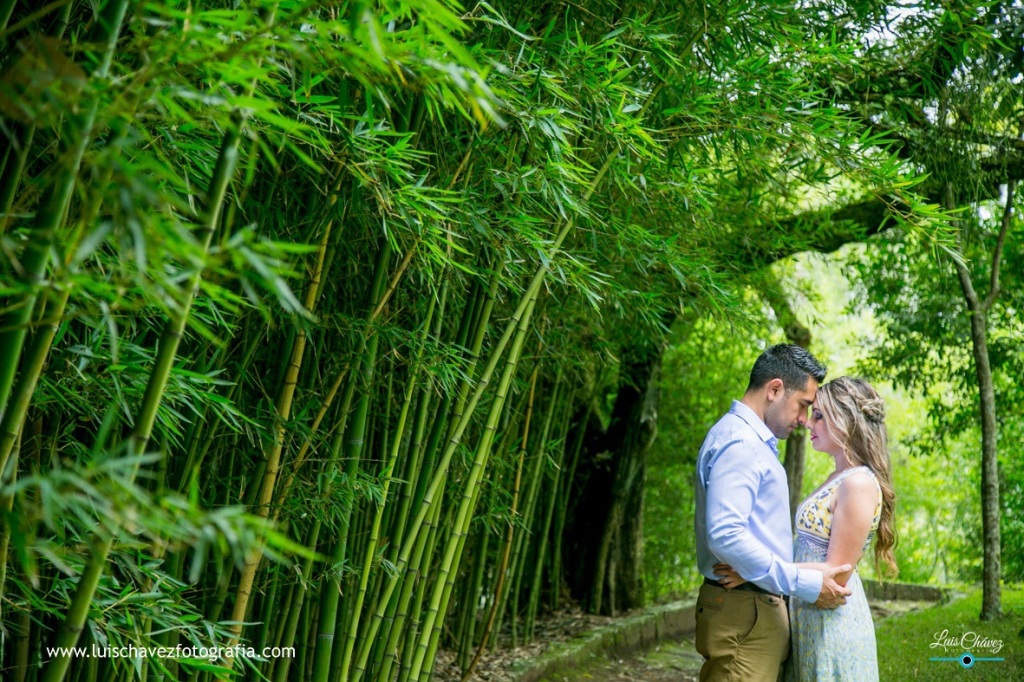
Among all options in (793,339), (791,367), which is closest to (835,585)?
(791,367)

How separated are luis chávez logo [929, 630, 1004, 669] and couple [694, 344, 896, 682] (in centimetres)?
271

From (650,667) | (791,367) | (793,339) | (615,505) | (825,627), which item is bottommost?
(650,667)

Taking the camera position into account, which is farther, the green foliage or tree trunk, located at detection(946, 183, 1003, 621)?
the green foliage

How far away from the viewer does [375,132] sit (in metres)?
1.88

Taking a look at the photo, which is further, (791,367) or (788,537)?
(791,367)

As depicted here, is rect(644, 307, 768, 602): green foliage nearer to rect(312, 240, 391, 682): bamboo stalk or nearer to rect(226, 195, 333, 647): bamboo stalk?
rect(312, 240, 391, 682): bamboo stalk

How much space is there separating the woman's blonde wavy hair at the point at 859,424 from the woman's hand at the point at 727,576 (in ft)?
1.33

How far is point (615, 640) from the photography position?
5293mm

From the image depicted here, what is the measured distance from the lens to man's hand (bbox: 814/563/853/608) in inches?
82.2

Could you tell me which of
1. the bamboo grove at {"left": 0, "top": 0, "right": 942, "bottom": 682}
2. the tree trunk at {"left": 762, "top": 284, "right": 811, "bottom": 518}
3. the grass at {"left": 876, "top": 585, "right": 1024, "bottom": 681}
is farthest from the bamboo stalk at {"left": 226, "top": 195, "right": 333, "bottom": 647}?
the grass at {"left": 876, "top": 585, "right": 1024, "bottom": 681}

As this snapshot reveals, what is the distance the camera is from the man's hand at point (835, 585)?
6.85 ft

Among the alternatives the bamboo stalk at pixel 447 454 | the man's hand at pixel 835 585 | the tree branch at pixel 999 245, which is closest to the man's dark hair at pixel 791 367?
the man's hand at pixel 835 585

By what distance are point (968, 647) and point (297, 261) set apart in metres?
4.23

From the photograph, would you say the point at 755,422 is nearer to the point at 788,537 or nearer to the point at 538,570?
the point at 788,537
